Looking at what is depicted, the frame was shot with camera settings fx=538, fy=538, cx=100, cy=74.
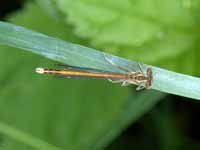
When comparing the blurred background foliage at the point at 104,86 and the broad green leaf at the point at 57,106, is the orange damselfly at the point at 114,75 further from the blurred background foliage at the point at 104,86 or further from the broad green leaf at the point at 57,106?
the broad green leaf at the point at 57,106

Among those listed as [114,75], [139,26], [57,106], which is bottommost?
[114,75]

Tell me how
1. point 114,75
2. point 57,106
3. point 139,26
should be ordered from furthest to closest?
point 57,106 < point 139,26 < point 114,75

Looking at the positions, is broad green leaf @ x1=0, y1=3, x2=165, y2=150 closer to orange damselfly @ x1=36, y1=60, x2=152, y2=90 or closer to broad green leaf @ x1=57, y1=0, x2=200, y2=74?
broad green leaf @ x1=57, y1=0, x2=200, y2=74

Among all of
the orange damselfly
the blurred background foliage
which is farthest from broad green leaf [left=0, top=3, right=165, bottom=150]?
the orange damselfly

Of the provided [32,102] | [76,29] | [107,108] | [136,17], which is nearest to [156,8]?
[136,17]

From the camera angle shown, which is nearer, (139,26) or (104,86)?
(139,26)

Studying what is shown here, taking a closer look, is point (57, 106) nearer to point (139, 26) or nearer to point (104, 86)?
point (104, 86)

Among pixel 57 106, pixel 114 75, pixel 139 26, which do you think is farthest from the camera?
pixel 57 106

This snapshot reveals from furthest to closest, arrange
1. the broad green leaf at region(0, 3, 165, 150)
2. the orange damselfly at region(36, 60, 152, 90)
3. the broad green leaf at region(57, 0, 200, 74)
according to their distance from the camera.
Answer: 1. the broad green leaf at region(0, 3, 165, 150)
2. the broad green leaf at region(57, 0, 200, 74)
3. the orange damselfly at region(36, 60, 152, 90)

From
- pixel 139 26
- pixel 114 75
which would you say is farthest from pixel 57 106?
pixel 114 75
